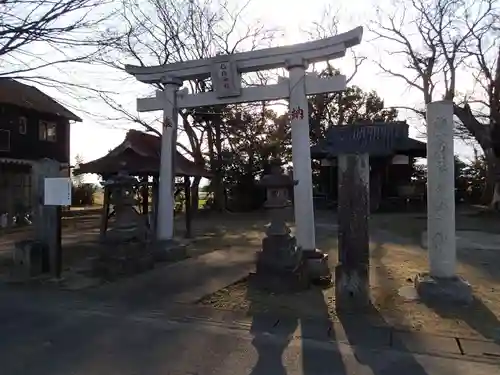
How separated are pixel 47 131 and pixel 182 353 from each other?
2472 cm

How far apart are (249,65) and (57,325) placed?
6310 mm

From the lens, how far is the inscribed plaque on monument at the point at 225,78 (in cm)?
1031

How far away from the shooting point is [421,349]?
516cm

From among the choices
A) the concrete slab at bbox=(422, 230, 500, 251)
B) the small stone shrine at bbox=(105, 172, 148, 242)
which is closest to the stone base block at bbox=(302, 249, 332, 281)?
the small stone shrine at bbox=(105, 172, 148, 242)

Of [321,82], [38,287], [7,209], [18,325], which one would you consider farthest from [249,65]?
[7,209]

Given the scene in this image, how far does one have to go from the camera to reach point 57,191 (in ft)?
29.1

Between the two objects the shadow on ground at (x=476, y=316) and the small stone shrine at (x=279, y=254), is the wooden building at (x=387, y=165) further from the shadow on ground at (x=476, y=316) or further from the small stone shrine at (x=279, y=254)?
the shadow on ground at (x=476, y=316)

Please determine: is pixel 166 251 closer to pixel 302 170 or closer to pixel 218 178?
pixel 302 170

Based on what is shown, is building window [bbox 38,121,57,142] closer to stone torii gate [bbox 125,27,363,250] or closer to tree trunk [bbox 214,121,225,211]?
tree trunk [bbox 214,121,225,211]

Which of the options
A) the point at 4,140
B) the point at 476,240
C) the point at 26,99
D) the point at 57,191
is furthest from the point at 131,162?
the point at 4,140

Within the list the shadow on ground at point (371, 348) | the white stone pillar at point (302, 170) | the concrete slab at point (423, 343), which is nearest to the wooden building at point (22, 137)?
the white stone pillar at point (302, 170)

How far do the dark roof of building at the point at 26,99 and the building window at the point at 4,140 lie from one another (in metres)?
1.45

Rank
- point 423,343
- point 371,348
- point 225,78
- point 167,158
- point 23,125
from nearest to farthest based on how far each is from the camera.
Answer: point 371,348 < point 423,343 < point 225,78 < point 167,158 < point 23,125

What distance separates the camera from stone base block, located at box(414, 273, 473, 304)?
22.9 feet
